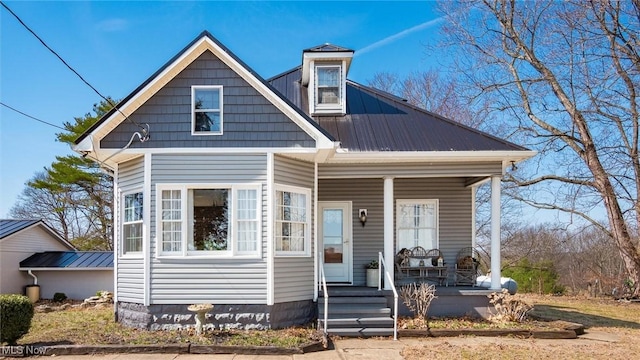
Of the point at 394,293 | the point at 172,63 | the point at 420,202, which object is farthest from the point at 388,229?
the point at 172,63

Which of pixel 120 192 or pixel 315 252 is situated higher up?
pixel 120 192

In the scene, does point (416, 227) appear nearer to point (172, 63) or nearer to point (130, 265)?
point (130, 265)

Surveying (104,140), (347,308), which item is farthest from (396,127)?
(104,140)

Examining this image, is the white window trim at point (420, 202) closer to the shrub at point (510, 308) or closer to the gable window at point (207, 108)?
the shrub at point (510, 308)

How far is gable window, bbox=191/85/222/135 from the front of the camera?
31.9 feet

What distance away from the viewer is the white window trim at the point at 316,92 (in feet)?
39.0

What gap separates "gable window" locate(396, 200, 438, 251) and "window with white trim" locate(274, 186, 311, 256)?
3.08m

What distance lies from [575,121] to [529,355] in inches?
500

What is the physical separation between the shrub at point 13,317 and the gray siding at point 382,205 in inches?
266

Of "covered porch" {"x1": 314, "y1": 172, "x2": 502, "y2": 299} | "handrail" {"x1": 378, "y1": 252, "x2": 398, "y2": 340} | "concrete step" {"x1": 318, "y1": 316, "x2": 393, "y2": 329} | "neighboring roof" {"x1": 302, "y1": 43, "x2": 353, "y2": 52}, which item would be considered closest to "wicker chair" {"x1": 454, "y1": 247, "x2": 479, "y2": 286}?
"covered porch" {"x1": 314, "y1": 172, "x2": 502, "y2": 299}

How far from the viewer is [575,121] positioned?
693 inches

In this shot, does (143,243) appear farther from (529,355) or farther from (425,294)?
(529,355)

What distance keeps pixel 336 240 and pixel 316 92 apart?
3.82 meters

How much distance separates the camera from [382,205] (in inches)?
483
